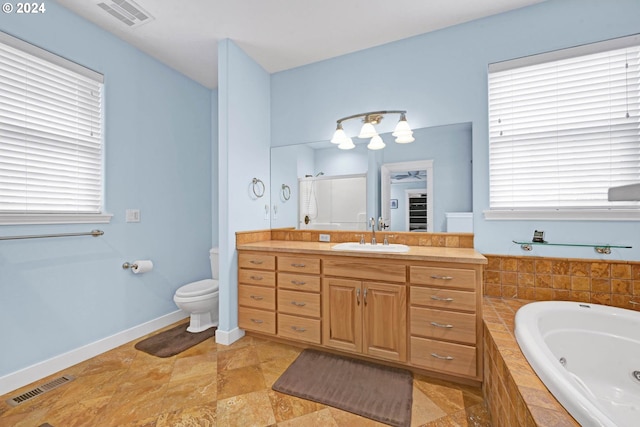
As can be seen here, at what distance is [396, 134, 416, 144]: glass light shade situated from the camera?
237 cm

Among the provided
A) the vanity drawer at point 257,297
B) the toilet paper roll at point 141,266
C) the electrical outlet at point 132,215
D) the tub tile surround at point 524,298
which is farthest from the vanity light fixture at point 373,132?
the toilet paper roll at point 141,266

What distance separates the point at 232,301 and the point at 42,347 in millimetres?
1279

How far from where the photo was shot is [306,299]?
7.25 ft

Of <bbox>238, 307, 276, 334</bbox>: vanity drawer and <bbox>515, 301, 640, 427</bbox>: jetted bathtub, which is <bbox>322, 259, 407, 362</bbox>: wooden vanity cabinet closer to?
<bbox>238, 307, 276, 334</bbox>: vanity drawer

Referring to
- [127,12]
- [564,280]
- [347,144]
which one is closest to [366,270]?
[347,144]

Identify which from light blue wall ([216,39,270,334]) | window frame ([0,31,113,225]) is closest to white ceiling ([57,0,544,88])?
light blue wall ([216,39,270,334])

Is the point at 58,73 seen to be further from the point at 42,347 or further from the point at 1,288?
the point at 42,347

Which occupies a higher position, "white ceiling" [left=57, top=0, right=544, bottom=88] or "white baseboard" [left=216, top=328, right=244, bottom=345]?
"white ceiling" [left=57, top=0, right=544, bottom=88]

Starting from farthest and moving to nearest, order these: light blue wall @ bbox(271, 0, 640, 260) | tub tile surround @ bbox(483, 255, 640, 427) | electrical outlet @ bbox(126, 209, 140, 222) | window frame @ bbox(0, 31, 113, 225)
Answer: electrical outlet @ bbox(126, 209, 140, 222)
light blue wall @ bbox(271, 0, 640, 260)
window frame @ bbox(0, 31, 113, 225)
tub tile surround @ bbox(483, 255, 640, 427)

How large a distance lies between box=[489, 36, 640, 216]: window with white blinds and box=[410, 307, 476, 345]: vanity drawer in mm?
946

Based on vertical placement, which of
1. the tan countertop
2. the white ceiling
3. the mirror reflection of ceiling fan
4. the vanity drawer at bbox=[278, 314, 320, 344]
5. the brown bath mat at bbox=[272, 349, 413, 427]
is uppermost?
the white ceiling

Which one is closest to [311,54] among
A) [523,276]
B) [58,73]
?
[58,73]

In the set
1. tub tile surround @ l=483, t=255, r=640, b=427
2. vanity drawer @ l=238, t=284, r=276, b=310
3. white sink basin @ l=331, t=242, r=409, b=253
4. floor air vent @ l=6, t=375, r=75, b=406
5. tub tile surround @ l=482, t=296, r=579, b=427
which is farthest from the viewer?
vanity drawer @ l=238, t=284, r=276, b=310

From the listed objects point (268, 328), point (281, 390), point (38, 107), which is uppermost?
point (38, 107)
